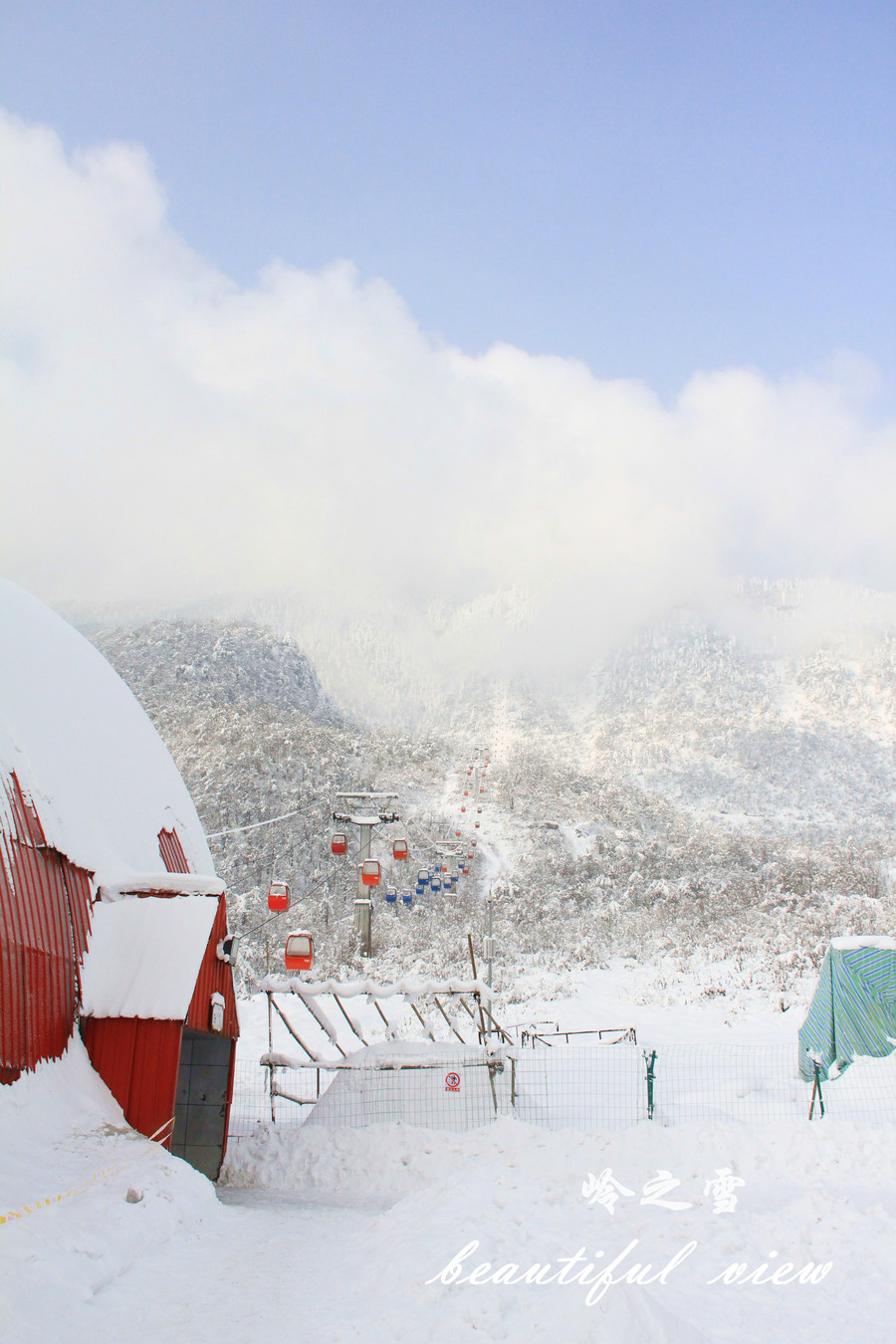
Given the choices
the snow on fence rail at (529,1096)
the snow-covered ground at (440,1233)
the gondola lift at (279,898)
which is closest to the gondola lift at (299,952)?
the gondola lift at (279,898)

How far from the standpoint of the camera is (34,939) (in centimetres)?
993

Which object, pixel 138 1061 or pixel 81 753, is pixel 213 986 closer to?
pixel 138 1061

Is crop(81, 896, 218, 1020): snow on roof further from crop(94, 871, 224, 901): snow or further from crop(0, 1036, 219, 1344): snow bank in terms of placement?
crop(0, 1036, 219, 1344): snow bank

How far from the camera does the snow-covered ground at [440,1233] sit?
620 cm

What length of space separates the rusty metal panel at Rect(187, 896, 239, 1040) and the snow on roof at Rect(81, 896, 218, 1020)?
1.56 ft

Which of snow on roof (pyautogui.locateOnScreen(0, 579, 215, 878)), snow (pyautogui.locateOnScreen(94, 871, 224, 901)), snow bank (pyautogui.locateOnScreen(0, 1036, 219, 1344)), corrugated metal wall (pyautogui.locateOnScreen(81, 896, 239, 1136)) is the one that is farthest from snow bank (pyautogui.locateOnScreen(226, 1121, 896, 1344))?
snow on roof (pyautogui.locateOnScreen(0, 579, 215, 878))

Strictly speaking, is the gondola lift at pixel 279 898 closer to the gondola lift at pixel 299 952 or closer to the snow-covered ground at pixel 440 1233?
the gondola lift at pixel 299 952

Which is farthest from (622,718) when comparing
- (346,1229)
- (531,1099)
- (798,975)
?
(346,1229)

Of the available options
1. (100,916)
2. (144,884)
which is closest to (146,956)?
(100,916)

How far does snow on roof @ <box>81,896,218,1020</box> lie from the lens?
35.2 feet

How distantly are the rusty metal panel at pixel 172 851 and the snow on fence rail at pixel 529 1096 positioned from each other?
4221 millimetres

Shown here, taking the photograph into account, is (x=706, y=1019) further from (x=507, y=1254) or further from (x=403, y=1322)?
(x=403, y=1322)

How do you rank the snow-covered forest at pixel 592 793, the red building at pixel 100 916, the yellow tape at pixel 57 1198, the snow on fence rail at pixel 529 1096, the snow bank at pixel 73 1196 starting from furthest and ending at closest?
the snow-covered forest at pixel 592 793 < the snow on fence rail at pixel 529 1096 < the red building at pixel 100 916 < the yellow tape at pixel 57 1198 < the snow bank at pixel 73 1196

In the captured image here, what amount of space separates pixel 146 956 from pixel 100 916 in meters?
1.00
